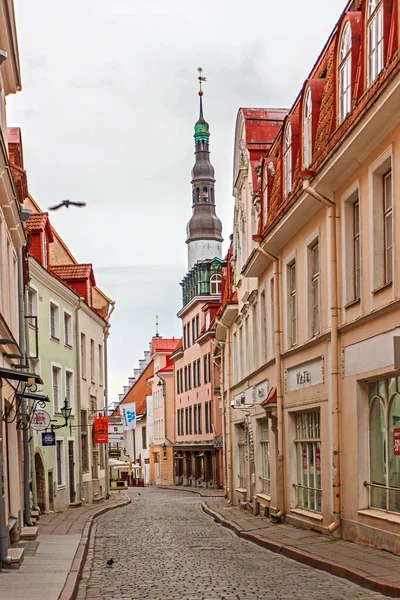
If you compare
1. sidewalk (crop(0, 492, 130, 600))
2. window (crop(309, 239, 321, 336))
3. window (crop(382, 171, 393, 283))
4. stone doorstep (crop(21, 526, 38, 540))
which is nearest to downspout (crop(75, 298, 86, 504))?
sidewalk (crop(0, 492, 130, 600))

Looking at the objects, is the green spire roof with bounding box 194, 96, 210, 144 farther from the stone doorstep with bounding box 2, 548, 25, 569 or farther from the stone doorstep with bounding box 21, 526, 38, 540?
the stone doorstep with bounding box 2, 548, 25, 569

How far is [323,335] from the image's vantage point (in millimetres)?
17125

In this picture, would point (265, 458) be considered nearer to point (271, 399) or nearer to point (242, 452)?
point (271, 399)

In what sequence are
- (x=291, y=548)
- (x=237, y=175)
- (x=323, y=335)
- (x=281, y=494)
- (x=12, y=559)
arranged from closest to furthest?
(x=12, y=559)
(x=291, y=548)
(x=323, y=335)
(x=281, y=494)
(x=237, y=175)

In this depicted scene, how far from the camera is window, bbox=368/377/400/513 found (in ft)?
44.7

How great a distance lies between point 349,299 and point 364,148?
2662 millimetres

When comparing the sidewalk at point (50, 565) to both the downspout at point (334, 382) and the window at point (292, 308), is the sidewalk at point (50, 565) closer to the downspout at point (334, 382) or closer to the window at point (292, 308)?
the downspout at point (334, 382)

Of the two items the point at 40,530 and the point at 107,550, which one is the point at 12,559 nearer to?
the point at 107,550

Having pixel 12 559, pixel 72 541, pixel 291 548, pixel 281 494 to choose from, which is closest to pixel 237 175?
pixel 281 494

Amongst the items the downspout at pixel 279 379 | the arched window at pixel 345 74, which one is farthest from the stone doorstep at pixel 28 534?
the arched window at pixel 345 74

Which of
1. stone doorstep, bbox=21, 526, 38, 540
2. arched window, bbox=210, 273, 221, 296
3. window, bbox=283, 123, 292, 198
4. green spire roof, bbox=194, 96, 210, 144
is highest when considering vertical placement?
green spire roof, bbox=194, 96, 210, 144

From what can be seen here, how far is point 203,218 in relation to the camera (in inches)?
3435

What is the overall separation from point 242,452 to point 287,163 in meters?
12.3

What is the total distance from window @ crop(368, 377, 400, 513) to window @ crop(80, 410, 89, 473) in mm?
21556
